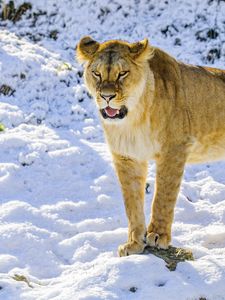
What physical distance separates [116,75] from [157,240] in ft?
4.50

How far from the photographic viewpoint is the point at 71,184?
23.8 ft

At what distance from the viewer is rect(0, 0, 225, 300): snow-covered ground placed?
16.1 ft

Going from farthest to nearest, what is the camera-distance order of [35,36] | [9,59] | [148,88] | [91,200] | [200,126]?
[35,36]
[9,59]
[91,200]
[200,126]
[148,88]

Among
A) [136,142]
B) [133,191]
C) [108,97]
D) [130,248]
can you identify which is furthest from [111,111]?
[130,248]

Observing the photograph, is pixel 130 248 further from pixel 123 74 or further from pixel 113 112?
pixel 123 74

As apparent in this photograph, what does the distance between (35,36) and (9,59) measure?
1.03 m

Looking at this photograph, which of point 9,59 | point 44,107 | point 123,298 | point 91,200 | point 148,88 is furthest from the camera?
point 9,59

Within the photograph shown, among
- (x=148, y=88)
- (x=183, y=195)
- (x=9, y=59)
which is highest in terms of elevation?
(x=148, y=88)

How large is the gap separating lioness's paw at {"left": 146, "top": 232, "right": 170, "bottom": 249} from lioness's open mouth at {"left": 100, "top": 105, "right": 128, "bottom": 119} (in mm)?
996

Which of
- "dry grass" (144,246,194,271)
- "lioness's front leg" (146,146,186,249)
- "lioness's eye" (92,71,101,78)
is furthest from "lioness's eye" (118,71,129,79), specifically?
"dry grass" (144,246,194,271)

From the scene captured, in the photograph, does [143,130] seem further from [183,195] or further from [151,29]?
[151,29]

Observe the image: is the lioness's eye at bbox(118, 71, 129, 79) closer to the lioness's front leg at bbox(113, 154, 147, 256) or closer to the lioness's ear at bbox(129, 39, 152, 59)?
the lioness's ear at bbox(129, 39, 152, 59)

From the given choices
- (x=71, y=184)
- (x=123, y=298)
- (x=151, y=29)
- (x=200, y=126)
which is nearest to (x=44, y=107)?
(x=71, y=184)

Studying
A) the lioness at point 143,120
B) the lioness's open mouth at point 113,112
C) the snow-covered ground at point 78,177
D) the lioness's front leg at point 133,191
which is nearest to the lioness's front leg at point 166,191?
the lioness at point 143,120
